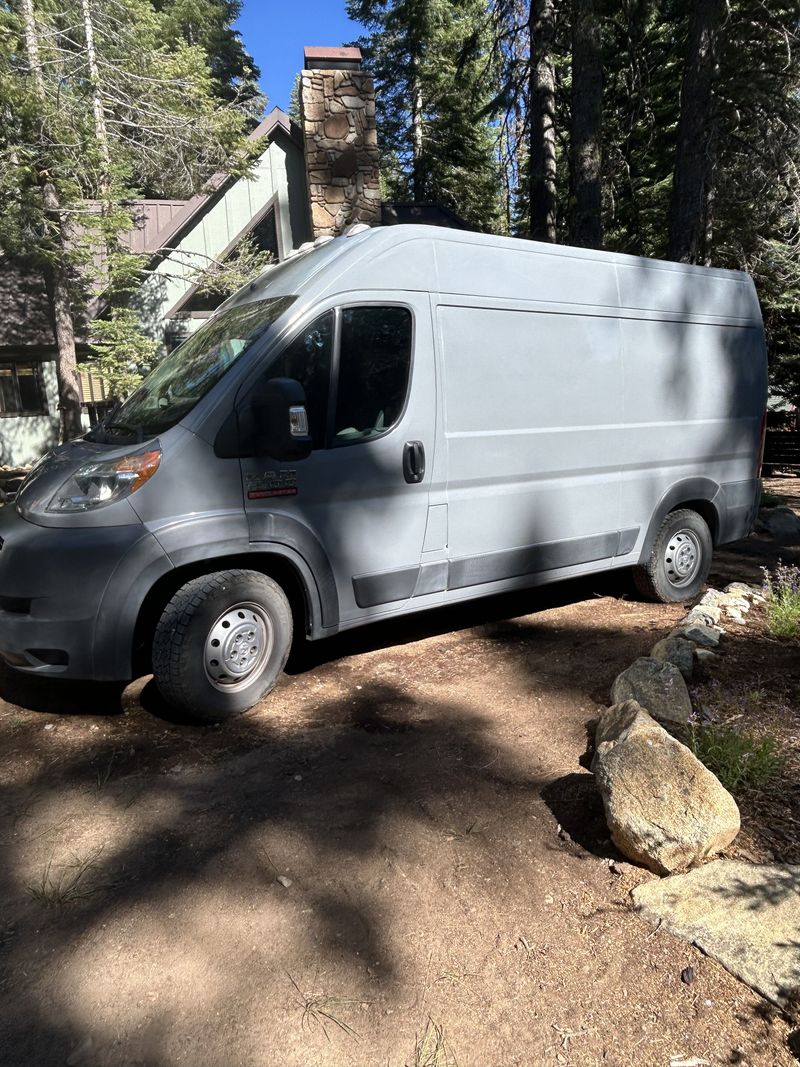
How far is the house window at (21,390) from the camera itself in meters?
15.5

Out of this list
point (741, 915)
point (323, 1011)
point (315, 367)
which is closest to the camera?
point (323, 1011)

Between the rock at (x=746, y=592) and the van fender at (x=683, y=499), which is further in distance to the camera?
the van fender at (x=683, y=499)

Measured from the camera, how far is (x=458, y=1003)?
214 centimetres

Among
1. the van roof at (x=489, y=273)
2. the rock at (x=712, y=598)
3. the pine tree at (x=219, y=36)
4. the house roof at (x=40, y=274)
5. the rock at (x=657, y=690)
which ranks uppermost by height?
the pine tree at (x=219, y=36)

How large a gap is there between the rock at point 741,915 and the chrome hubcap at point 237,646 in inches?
85.9

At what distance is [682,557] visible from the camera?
5.82 m

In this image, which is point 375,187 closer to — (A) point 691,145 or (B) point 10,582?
(A) point 691,145

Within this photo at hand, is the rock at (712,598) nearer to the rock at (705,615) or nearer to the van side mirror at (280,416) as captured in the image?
the rock at (705,615)

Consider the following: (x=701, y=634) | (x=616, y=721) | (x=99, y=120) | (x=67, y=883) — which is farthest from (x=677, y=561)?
(x=99, y=120)

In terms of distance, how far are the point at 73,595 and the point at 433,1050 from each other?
2.40 meters

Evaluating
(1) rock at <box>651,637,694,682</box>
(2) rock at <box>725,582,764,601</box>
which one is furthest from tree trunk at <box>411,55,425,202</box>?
(1) rock at <box>651,637,694,682</box>

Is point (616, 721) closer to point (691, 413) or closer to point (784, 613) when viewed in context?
point (784, 613)

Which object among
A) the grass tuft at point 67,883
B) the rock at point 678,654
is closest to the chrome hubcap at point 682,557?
the rock at point 678,654

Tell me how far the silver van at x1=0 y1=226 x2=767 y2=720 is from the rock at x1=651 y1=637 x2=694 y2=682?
0.98 m
